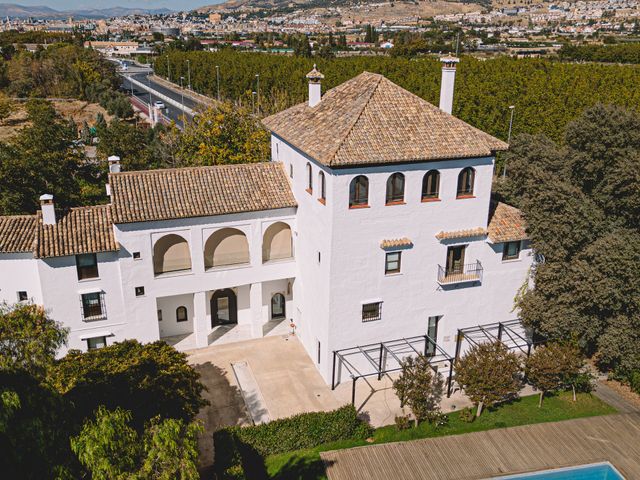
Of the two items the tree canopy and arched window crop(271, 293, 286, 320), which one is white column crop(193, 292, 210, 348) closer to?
arched window crop(271, 293, 286, 320)

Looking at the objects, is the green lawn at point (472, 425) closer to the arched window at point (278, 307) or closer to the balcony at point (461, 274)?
the balcony at point (461, 274)

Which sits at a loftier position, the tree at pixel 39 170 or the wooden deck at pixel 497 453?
the tree at pixel 39 170

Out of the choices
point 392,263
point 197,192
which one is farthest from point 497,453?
point 197,192

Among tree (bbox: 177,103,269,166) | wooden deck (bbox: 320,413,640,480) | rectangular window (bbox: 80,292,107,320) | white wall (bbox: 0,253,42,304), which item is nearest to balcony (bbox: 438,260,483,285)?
wooden deck (bbox: 320,413,640,480)

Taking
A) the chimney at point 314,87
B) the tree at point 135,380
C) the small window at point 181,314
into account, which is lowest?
the small window at point 181,314

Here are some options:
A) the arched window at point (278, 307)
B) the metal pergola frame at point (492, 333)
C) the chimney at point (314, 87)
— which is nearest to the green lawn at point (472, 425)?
the metal pergola frame at point (492, 333)

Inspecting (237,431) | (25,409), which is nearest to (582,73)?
(237,431)
